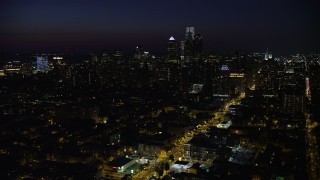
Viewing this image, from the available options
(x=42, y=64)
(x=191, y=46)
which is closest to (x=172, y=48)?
(x=191, y=46)

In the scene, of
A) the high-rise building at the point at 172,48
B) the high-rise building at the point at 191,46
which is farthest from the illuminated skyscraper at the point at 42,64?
the high-rise building at the point at 191,46

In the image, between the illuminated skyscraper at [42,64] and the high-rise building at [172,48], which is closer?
the illuminated skyscraper at [42,64]

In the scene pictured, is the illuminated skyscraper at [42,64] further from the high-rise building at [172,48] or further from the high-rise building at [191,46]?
the high-rise building at [191,46]

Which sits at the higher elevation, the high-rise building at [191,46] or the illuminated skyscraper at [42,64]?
the high-rise building at [191,46]

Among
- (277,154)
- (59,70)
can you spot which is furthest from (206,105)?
(59,70)

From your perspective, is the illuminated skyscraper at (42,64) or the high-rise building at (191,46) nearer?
the illuminated skyscraper at (42,64)

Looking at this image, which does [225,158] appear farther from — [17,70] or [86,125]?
[17,70]

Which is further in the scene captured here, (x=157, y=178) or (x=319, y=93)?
(x=319, y=93)

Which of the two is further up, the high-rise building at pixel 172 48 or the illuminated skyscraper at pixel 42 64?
the high-rise building at pixel 172 48

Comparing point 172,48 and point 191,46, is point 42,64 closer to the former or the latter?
point 172,48

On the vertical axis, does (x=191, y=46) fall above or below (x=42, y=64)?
above

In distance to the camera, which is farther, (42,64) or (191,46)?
(191,46)
